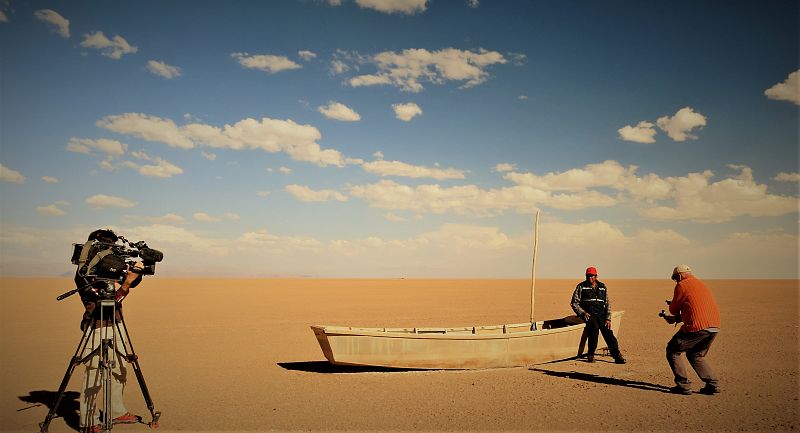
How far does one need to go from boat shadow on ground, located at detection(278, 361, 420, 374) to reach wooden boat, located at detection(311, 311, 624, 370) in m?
0.65

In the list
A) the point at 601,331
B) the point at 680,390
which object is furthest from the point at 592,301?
the point at 680,390

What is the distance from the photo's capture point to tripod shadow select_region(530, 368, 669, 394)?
33.1 feet

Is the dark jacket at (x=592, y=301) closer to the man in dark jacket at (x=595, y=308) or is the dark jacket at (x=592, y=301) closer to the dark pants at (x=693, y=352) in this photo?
the man in dark jacket at (x=595, y=308)

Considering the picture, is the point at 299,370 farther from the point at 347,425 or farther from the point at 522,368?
the point at 522,368

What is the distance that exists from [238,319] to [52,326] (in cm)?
800

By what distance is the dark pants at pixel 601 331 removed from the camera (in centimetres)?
1234

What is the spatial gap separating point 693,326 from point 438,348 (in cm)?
529

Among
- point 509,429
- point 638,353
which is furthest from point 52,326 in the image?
point 638,353

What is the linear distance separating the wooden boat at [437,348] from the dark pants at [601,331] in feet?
1.59

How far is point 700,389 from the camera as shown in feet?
31.8

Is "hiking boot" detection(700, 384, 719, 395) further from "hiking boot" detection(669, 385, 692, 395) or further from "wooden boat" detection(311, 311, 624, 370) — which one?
"wooden boat" detection(311, 311, 624, 370)

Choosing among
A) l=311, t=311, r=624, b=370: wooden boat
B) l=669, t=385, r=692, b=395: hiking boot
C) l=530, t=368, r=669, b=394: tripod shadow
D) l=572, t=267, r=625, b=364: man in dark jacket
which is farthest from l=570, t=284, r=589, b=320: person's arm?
l=669, t=385, r=692, b=395: hiking boot

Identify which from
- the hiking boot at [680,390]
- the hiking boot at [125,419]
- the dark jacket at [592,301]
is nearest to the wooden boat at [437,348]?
the dark jacket at [592,301]

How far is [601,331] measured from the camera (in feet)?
40.7
